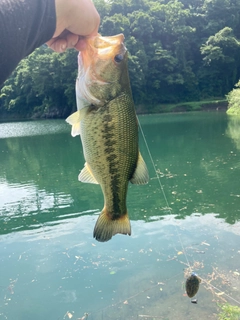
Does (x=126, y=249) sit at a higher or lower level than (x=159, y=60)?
higher

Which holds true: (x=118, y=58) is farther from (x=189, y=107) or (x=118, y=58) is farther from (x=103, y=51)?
(x=189, y=107)

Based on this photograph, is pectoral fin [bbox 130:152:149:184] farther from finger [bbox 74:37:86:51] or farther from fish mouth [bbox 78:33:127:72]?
finger [bbox 74:37:86:51]

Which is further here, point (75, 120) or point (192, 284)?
point (192, 284)

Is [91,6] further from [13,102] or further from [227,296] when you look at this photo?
[13,102]

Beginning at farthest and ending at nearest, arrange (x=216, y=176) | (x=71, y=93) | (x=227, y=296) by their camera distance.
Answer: (x=71, y=93) < (x=216, y=176) < (x=227, y=296)

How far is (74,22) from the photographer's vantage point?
1.49 meters

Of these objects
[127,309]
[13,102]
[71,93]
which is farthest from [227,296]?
[13,102]

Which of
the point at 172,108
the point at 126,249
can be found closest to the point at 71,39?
the point at 126,249

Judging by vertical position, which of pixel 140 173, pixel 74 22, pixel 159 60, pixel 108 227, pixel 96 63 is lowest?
pixel 159 60

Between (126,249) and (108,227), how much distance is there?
5.03 meters

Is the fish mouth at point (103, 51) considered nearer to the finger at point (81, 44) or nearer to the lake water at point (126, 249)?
the finger at point (81, 44)

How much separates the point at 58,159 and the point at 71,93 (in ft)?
102

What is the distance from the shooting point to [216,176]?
12.2 metres

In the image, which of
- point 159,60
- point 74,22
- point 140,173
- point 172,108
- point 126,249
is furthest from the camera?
point 159,60
